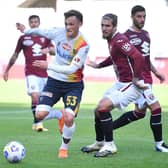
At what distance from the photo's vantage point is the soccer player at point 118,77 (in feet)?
32.6

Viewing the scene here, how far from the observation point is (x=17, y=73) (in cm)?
3039

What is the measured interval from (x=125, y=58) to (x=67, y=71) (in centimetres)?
88

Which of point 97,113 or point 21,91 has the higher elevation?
point 97,113

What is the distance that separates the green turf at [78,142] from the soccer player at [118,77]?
1.21 feet

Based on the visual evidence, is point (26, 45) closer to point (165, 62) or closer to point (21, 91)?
point (21, 91)

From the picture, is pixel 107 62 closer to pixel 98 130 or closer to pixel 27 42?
pixel 98 130

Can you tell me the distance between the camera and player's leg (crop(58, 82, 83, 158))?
9922mm

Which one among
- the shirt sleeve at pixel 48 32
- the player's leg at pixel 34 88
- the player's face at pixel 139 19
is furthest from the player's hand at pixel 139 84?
the player's leg at pixel 34 88

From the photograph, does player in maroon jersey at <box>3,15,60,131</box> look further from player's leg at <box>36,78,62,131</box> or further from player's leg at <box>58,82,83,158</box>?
player's leg at <box>58,82,83,158</box>

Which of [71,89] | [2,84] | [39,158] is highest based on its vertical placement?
[71,89]

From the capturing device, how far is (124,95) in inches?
400

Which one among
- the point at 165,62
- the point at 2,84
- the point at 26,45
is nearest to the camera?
the point at 26,45

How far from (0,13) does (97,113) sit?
95.2ft

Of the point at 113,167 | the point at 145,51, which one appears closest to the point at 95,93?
the point at 145,51
